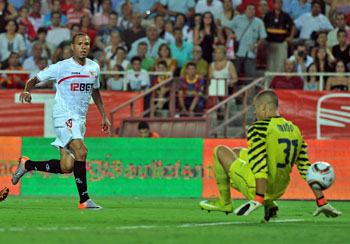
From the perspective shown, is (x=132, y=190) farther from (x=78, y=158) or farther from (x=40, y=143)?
(x=78, y=158)

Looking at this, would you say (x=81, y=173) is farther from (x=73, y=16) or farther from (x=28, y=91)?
(x=73, y=16)

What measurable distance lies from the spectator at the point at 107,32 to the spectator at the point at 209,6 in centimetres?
222

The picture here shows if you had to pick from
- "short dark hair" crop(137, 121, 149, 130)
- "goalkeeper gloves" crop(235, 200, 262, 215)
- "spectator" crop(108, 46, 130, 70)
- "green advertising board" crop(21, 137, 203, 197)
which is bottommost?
"green advertising board" crop(21, 137, 203, 197)

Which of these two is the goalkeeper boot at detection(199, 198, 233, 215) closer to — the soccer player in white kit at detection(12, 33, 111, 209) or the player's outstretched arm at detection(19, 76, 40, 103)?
the soccer player in white kit at detection(12, 33, 111, 209)

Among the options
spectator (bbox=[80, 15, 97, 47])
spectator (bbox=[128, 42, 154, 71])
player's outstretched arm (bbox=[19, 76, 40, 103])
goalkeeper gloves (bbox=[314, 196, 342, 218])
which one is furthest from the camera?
A: spectator (bbox=[80, 15, 97, 47])

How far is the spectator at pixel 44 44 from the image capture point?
21.3 metres

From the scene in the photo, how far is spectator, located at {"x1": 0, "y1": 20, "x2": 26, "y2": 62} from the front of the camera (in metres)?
21.2

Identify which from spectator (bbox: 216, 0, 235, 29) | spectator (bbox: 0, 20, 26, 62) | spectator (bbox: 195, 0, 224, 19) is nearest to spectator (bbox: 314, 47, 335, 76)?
spectator (bbox: 216, 0, 235, 29)

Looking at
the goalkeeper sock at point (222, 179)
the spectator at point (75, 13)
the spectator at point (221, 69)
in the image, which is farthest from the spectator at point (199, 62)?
the goalkeeper sock at point (222, 179)

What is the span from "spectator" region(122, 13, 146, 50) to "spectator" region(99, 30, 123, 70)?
30 centimetres

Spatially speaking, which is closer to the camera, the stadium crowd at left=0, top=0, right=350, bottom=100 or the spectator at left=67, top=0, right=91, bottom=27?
the stadium crowd at left=0, top=0, right=350, bottom=100

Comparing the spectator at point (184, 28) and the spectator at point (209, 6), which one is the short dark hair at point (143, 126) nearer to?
the spectator at point (184, 28)

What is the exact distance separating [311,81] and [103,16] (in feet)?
20.6

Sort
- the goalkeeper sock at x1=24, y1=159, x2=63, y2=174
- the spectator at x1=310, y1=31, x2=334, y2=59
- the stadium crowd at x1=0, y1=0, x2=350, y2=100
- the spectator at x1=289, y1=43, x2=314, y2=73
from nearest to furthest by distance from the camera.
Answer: the goalkeeper sock at x1=24, y1=159, x2=63, y2=174, the stadium crowd at x1=0, y1=0, x2=350, y2=100, the spectator at x1=289, y1=43, x2=314, y2=73, the spectator at x1=310, y1=31, x2=334, y2=59
